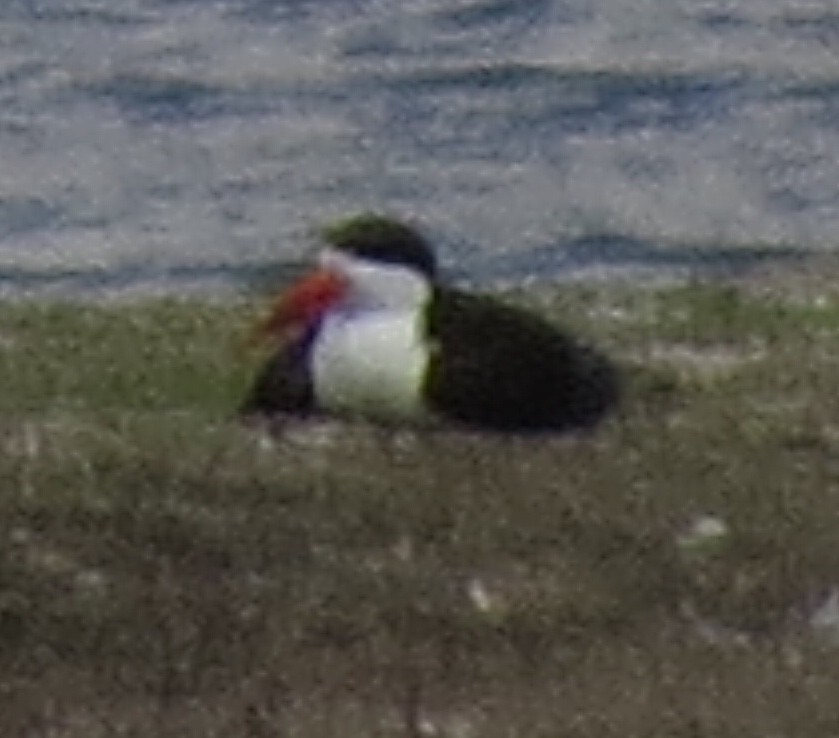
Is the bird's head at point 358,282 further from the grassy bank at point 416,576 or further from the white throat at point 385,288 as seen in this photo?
the grassy bank at point 416,576

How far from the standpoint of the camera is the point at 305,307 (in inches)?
267

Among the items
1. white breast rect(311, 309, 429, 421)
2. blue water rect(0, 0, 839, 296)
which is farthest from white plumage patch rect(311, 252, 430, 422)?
blue water rect(0, 0, 839, 296)

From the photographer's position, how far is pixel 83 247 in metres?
10.4

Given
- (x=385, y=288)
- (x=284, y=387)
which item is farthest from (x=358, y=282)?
(x=284, y=387)

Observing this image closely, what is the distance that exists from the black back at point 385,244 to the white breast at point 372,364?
95 millimetres

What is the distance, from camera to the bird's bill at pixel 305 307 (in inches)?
267

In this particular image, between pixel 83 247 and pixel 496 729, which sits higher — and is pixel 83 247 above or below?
below

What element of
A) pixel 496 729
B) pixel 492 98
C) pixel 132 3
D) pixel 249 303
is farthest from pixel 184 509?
pixel 132 3

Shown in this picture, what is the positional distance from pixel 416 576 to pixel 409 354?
742 mm

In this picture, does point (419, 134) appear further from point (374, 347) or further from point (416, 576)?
point (416, 576)

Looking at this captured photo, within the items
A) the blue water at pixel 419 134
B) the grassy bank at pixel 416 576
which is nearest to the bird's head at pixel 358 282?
the grassy bank at pixel 416 576

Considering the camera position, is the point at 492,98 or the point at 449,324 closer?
the point at 449,324

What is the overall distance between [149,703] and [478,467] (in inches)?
29.0

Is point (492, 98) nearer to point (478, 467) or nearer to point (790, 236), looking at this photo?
point (790, 236)
